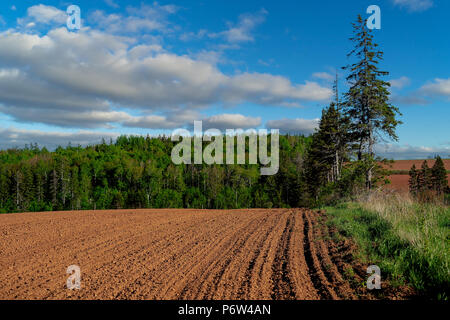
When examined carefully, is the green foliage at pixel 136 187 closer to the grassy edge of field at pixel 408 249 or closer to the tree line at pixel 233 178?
the tree line at pixel 233 178

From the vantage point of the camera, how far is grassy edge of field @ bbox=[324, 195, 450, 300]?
4555mm

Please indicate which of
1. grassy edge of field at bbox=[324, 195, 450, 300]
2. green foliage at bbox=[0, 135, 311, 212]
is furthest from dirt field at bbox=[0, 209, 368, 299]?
green foliage at bbox=[0, 135, 311, 212]

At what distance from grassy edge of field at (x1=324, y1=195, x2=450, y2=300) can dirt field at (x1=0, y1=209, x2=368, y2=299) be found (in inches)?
31.5

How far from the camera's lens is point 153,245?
8.15 metres

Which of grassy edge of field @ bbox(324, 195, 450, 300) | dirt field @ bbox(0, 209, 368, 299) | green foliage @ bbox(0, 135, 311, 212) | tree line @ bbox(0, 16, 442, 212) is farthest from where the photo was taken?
green foliage @ bbox(0, 135, 311, 212)

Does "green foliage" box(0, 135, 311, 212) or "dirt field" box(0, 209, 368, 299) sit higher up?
"dirt field" box(0, 209, 368, 299)

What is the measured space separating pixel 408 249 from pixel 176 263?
18.5ft

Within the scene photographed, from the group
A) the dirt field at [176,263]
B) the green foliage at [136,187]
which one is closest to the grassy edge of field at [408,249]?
the dirt field at [176,263]

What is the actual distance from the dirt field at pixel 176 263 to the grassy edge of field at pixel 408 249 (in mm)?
799

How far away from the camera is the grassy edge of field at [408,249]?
4.55m

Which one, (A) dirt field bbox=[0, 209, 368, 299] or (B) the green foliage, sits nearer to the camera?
(A) dirt field bbox=[0, 209, 368, 299]

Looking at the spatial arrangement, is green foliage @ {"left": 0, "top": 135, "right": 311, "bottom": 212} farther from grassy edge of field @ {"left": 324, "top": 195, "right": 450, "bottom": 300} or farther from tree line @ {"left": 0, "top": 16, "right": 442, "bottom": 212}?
grassy edge of field @ {"left": 324, "top": 195, "right": 450, "bottom": 300}

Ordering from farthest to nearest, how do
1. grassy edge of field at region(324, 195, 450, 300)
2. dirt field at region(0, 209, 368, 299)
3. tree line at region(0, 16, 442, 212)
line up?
1. tree line at region(0, 16, 442, 212)
2. dirt field at region(0, 209, 368, 299)
3. grassy edge of field at region(324, 195, 450, 300)
